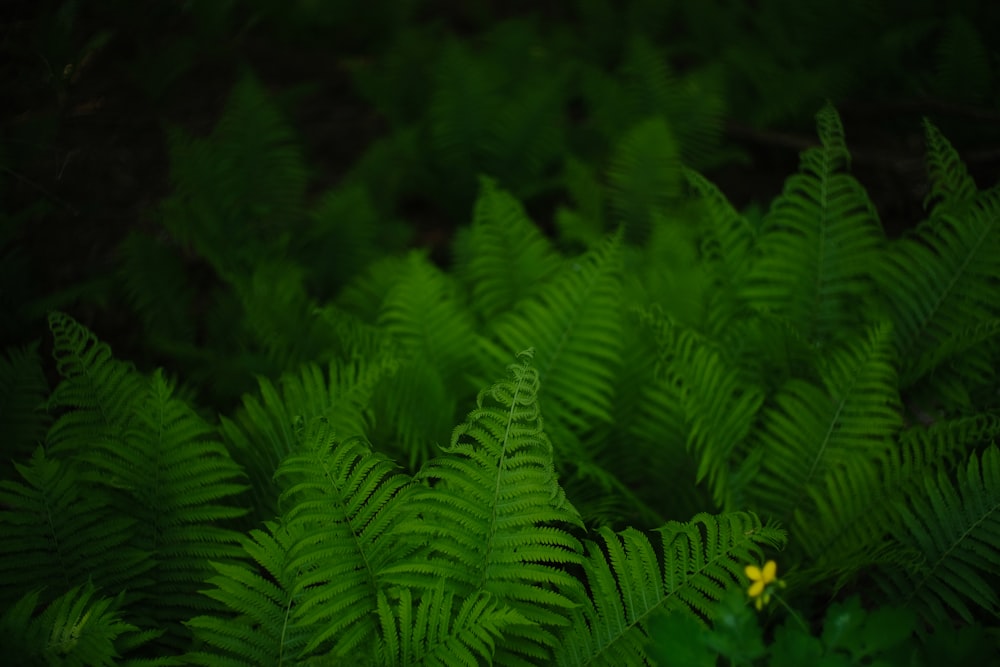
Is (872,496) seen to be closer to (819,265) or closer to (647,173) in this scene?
(819,265)

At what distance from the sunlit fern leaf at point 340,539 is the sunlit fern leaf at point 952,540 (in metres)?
1.46

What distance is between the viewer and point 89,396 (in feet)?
7.28

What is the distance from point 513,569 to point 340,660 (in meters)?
0.47

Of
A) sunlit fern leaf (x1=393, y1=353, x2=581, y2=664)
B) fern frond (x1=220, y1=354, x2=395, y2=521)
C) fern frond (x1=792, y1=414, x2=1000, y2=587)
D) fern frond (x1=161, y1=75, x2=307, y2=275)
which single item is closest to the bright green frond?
sunlit fern leaf (x1=393, y1=353, x2=581, y2=664)

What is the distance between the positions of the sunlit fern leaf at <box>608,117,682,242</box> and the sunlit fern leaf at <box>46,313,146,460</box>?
268 centimetres

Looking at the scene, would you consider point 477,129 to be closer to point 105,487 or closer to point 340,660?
point 105,487

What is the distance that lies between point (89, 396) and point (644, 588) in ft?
6.07

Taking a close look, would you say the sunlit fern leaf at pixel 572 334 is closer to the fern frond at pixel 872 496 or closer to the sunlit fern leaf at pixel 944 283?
the fern frond at pixel 872 496

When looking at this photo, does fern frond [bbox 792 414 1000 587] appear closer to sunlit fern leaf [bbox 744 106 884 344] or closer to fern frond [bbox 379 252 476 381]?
sunlit fern leaf [bbox 744 106 884 344]

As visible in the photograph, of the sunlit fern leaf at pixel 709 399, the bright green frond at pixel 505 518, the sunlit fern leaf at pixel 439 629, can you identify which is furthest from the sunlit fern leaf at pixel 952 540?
the sunlit fern leaf at pixel 439 629

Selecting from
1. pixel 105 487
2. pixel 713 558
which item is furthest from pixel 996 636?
pixel 105 487

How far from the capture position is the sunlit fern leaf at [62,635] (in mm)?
1550

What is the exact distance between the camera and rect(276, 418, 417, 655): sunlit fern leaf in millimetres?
1692

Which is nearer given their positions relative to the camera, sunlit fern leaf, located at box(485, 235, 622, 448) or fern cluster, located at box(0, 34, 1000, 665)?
fern cluster, located at box(0, 34, 1000, 665)
